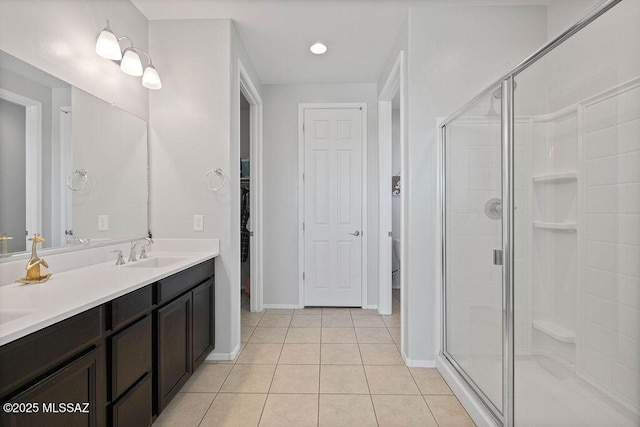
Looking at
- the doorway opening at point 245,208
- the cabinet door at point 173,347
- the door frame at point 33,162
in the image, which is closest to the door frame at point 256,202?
the doorway opening at point 245,208

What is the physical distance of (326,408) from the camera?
1913mm

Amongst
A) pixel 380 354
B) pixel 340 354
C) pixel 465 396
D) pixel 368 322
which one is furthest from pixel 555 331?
pixel 368 322

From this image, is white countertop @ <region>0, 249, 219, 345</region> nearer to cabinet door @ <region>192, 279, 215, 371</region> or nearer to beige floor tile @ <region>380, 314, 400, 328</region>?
cabinet door @ <region>192, 279, 215, 371</region>

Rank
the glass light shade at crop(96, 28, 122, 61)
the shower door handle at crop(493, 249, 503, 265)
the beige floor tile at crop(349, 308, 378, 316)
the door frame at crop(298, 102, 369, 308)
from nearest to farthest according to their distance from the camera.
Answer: the shower door handle at crop(493, 249, 503, 265) < the glass light shade at crop(96, 28, 122, 61) < the beige floor tile at crop(349, 308, 378, 316) < the door frame at crop(298, 102, 369, 308)

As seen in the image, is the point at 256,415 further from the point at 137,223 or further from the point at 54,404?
the point at 137,223

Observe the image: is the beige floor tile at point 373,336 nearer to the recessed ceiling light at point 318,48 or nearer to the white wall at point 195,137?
the white wall at point 195,137

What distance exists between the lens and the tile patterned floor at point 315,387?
1.82 m

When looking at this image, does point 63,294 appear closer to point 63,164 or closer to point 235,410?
point 63,164

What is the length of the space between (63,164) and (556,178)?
7.85 feet

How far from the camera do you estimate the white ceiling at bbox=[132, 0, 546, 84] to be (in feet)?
7.80

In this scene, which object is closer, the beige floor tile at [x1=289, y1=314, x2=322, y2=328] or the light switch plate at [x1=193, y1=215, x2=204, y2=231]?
the light switch plate at [x1=193, y1=215, x2=204, y2=231]

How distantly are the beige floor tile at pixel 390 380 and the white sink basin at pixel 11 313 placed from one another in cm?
183

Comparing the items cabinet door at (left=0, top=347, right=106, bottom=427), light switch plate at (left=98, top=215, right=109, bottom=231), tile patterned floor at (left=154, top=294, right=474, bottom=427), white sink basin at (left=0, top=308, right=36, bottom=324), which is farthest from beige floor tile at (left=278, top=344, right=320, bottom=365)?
white sink basin at (left=0, top=308, right=36, bottom=324)

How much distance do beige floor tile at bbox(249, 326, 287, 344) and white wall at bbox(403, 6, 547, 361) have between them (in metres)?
1.17
